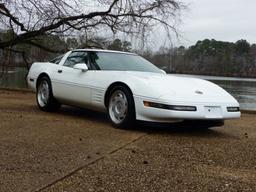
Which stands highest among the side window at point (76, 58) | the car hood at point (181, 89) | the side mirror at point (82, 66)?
the side window at point (76, 58)

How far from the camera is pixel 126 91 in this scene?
274 inches

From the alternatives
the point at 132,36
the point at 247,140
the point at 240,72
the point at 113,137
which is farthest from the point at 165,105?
the point at 240,72

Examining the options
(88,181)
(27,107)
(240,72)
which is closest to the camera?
(88,181)

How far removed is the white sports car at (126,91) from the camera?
6.55 metres

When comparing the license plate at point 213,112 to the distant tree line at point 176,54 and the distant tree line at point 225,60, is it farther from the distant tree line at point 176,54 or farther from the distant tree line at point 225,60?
the distant tree line at point 225,60

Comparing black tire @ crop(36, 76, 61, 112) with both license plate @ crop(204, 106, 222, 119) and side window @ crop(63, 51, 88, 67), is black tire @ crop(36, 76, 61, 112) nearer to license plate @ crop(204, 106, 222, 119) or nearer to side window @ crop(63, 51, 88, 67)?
side window @ crop(63, 51, 88, 67)

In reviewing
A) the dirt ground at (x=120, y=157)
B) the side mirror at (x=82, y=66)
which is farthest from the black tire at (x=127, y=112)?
the side mirror at (x=82, y=66)

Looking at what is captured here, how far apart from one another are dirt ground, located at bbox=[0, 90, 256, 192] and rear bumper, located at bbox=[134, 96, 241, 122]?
23 cm

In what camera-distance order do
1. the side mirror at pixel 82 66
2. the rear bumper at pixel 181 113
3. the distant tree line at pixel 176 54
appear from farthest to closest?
the distant tree line at pixel 176 54 → the side mirror at pixel 82 66 → the rear bumper at pixel 181 113

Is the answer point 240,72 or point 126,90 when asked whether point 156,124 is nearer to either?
point 126,90

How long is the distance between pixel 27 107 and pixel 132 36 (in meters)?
6.72

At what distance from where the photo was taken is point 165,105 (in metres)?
6.47

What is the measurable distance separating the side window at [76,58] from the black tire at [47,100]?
1.74 feet

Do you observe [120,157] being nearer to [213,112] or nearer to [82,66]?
[213,112]
